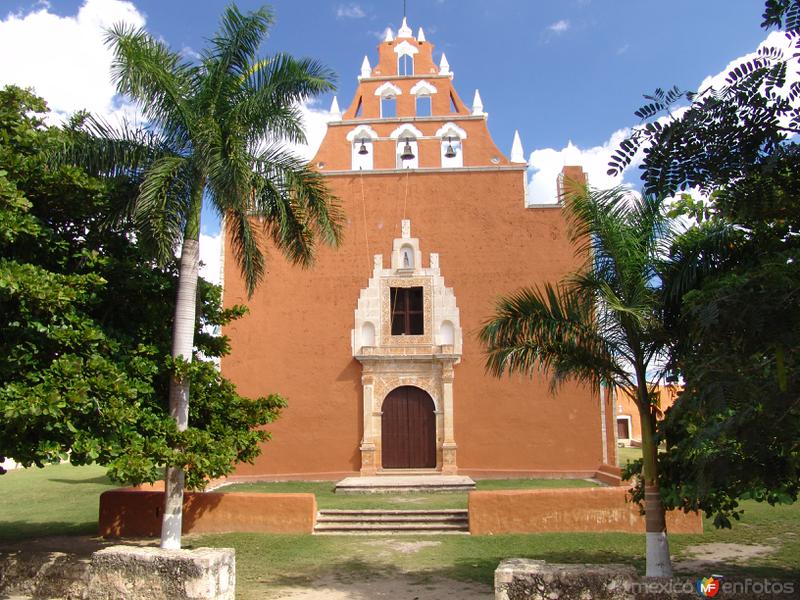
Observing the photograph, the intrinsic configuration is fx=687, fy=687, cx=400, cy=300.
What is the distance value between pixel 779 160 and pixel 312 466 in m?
13.7

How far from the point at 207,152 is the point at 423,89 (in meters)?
11.4

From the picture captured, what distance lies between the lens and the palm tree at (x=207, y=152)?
22.8 ft

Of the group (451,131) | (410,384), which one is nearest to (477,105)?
(451,131)

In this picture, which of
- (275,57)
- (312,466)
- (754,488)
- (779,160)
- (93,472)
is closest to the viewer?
(779,160)

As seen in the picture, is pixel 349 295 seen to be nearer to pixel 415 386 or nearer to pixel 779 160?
pixel 415 386

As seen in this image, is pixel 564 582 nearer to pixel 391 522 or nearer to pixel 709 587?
pixel 709 587

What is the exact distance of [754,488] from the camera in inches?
237

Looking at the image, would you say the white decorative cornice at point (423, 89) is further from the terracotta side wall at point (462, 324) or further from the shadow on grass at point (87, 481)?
the shadow on grass at point (87, 481)

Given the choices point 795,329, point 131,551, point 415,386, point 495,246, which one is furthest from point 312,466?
point 795,329

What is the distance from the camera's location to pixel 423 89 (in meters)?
17.4

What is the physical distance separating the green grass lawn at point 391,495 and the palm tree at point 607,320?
531 cm

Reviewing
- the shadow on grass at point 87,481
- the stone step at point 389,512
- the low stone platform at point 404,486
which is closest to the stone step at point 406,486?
the low stone platform at point 404,486

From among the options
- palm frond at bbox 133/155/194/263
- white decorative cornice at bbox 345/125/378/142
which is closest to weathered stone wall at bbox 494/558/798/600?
palm frond at bbox 133/155/194/263

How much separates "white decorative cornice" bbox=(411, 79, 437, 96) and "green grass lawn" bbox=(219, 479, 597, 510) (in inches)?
376
